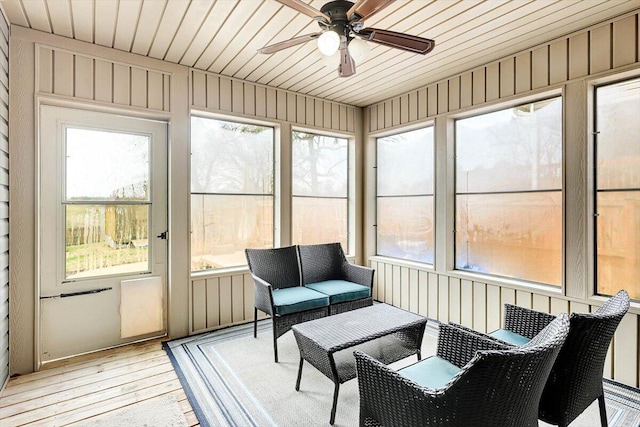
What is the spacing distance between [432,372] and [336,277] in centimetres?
208

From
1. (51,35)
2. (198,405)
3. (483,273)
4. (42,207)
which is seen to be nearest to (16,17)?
(51,35)

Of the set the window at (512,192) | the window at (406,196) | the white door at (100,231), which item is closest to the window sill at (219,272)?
the white door at (100,231)

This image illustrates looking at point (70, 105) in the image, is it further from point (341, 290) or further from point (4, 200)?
point (341, 290)

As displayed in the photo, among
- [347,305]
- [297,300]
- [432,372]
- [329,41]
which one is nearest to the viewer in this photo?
[432,372]

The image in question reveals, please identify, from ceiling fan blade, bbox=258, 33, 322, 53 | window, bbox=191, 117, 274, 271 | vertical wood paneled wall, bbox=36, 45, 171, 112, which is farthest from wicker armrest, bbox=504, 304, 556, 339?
vertical wood paneled wall, bbox=36, 45, 171, 112

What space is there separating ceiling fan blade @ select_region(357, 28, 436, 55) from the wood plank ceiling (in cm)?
37

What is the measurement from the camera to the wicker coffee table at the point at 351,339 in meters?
2.04

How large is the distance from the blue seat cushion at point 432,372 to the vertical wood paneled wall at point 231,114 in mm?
2332

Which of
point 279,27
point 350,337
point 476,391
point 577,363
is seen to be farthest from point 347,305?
point 279,27

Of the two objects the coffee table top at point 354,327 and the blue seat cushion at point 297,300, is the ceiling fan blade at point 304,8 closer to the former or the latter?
the coffee table top at point 354,327

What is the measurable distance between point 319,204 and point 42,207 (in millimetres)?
2901

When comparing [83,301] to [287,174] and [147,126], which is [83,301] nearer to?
[147,126]

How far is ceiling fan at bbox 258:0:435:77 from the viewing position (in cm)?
178

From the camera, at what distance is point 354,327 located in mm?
2322
